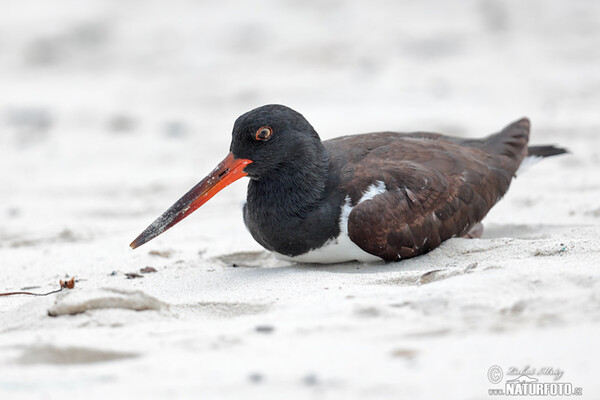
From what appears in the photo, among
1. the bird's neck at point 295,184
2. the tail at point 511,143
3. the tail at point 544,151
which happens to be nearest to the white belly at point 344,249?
the bird's neck at point 295,184

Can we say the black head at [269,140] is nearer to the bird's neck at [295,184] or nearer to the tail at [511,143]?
the bird's neck at [295,184]

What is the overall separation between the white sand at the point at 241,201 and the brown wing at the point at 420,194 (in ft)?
0.56

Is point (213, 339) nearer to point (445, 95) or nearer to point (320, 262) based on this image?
point (320, 262)

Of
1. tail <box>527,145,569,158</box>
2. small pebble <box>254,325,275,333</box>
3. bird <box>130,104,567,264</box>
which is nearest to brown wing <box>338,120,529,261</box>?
bird <box>130,104,567,264</box>

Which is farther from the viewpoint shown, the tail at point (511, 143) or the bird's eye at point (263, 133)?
the tail at point (511, 143)

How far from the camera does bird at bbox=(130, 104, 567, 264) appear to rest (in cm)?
500

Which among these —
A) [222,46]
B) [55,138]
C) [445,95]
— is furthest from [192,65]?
[445,95]

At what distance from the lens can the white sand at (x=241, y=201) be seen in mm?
3002

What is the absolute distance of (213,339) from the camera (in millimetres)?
3357

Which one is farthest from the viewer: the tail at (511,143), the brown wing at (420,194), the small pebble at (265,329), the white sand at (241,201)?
the tail at (511,143)

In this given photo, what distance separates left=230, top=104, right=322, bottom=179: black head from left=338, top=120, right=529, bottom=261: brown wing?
41 centimetres

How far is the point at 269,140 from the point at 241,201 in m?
1.88

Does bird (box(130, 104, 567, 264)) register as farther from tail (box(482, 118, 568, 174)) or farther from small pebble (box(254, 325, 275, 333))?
small pebble (box(254, 325, 275, 333))

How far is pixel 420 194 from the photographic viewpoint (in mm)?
5172
